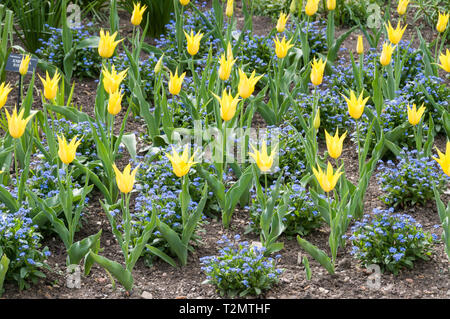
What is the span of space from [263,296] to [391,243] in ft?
2.19

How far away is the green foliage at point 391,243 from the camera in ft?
Answer: 11.6

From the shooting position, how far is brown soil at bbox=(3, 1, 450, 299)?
3.46 meters

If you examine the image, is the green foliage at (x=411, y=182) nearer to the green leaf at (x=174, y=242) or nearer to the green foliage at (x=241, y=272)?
the green foliage at (x=241, y=272)

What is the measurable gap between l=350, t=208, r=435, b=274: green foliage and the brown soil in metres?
0.06

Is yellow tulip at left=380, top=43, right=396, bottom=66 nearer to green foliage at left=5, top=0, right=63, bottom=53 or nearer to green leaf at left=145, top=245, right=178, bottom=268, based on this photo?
green leaf at left=145, top=245, right=178, bottom=268

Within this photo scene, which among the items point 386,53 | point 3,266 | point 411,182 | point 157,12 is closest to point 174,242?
point 3,266

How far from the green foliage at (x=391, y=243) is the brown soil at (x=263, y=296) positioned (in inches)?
2.5

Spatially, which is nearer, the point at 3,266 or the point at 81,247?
the point at 3,266

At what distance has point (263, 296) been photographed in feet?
11.3

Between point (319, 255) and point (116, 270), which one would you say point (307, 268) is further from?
point (116, 270)

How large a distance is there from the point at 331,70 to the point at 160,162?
72.8 inches

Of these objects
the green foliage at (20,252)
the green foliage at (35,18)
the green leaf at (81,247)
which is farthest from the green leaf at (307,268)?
the green foliage at (35,18)
